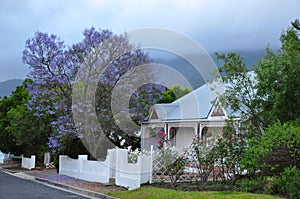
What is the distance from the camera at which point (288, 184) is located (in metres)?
11.7

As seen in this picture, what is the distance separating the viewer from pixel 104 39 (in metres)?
21.8

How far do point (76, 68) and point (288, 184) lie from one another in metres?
13.4

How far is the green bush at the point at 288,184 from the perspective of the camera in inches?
448

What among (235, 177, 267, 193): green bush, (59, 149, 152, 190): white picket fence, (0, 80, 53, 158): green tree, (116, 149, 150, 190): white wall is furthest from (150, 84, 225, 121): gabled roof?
(235, 177, 267, 193): green bush

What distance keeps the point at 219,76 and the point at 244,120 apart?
2028 mm

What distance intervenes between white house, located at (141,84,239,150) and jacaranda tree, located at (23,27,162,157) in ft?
10.3

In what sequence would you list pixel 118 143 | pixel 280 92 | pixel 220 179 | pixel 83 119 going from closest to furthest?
pixel 280 92 → pixel 220 179 → pixel 83 119 → pixel 118 143

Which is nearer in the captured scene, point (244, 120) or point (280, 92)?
point (280, 92)

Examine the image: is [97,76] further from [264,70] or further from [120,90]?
[264,70]

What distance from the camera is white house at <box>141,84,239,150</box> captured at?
22.9 meters

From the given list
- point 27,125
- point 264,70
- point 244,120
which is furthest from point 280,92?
point 27,125

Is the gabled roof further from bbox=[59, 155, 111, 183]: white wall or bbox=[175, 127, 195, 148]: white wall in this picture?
bbox=[59, 155, 111, 183]: white wall

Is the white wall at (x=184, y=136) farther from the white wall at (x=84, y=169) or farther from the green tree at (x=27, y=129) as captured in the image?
the green tree at (x=27, y=129)

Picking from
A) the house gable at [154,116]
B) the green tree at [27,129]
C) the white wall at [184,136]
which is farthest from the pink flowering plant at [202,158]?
the green tree at [27,129]
